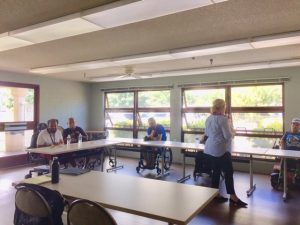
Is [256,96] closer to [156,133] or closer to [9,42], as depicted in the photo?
[156,133]

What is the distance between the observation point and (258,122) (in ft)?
19.4

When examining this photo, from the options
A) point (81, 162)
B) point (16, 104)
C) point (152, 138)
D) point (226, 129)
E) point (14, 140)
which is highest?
point (16, 104)

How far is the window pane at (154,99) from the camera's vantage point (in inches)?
285

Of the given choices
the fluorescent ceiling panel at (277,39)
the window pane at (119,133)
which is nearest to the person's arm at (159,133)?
the window pane at (119,133)

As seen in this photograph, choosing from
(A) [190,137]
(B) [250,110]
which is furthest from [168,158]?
(B) [250,110]

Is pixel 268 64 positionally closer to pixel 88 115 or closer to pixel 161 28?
pixel 161 28

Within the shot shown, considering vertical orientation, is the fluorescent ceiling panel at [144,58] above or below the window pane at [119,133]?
above

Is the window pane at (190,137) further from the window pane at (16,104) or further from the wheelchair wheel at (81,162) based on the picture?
the window pane at (16,104)

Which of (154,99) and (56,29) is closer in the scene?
(56,29)

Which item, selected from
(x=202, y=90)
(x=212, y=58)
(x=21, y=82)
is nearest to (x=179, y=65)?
(x=212, y=58)

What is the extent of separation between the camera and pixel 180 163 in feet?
22.4

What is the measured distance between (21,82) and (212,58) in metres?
4.89

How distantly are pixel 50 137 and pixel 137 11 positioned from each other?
3607mm

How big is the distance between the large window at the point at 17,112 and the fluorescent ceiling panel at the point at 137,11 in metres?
4.86
